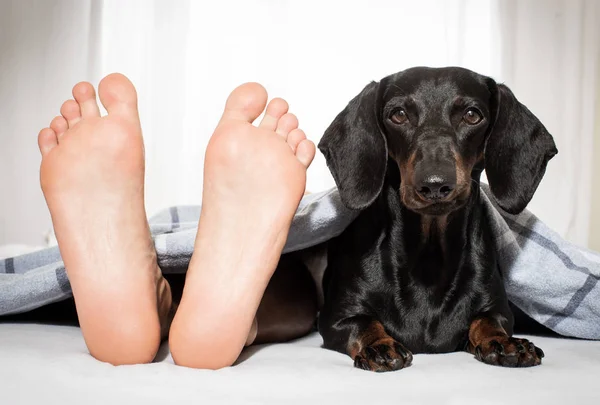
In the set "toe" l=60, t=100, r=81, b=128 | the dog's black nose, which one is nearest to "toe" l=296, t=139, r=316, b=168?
the dog's black nose

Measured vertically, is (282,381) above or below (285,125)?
below

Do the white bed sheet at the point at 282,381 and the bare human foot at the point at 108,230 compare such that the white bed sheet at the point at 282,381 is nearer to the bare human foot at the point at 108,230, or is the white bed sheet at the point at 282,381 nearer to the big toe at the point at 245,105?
the bare human foot at the point at 108,230

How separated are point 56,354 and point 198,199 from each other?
6.59 ft

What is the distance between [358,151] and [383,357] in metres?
0.47

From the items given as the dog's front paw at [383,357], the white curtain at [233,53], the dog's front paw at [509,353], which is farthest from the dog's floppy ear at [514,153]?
the white curtain at [233,53]

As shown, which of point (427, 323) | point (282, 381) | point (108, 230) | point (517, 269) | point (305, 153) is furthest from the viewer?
point (517, 269)

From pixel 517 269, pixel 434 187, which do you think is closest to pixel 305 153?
pixel 434 187

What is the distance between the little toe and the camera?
4.38ft

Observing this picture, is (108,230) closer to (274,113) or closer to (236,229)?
(236,229)

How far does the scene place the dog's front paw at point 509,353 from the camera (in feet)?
4.06

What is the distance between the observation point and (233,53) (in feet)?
10.3

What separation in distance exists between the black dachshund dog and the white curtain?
164 centimetres

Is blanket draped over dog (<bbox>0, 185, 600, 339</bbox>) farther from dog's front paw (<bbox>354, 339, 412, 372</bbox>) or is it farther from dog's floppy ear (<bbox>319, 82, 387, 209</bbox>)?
dog's front paw (<bbox>354, 339, 412, 372</bbox>)

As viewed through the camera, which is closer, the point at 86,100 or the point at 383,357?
the point at 383,357
